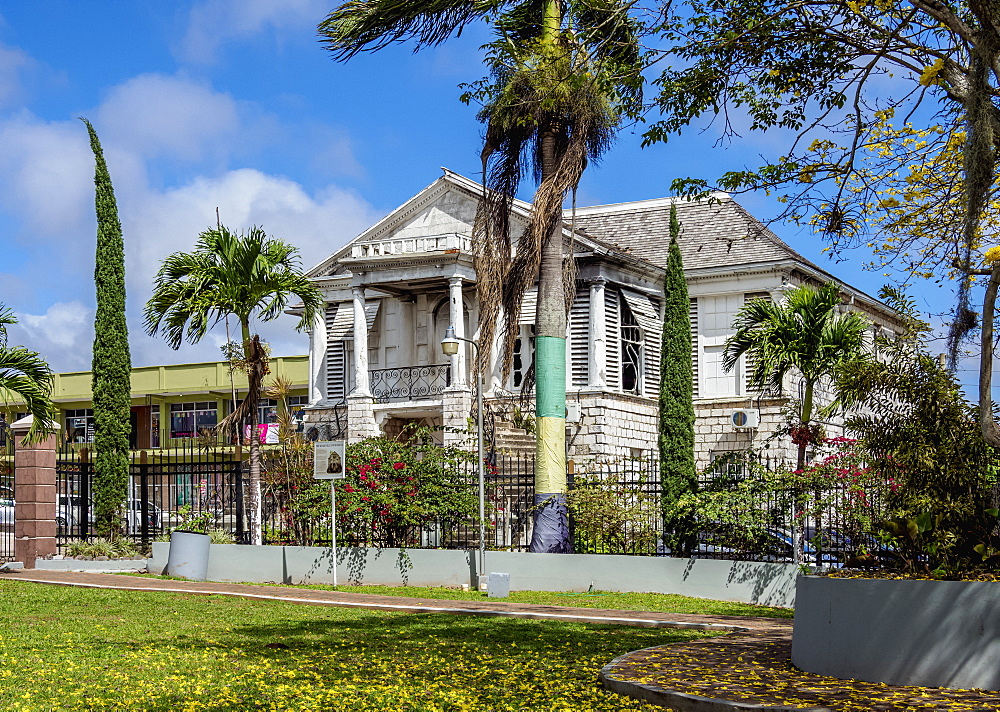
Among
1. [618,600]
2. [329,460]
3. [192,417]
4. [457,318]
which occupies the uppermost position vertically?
[457,318]

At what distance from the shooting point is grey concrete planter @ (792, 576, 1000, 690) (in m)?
7.99

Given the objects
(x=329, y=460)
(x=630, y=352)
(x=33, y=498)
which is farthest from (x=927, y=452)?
(x=630, y=352)

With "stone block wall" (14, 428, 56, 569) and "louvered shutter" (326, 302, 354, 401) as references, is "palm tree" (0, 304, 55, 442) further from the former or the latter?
"louvered shutter" (326, 302, 354, 401)

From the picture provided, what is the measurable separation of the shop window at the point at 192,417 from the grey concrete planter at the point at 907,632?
49.8 m

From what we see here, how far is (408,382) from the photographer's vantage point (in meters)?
34.1

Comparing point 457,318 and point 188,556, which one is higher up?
point 457,318

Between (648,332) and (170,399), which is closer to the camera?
(648,332)

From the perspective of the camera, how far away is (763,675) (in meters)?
8.99

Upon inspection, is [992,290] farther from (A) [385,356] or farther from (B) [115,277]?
(A) [385,356]

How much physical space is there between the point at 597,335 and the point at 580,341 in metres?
0.73

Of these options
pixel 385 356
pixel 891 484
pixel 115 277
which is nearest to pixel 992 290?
pixel 891 484

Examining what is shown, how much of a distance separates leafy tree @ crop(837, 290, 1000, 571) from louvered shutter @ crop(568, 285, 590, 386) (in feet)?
68.9

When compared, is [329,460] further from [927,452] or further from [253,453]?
[927,452]

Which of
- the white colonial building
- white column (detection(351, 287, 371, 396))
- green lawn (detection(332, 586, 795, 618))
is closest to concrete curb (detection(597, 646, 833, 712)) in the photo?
green lawn (detection(332, 586, 795, 618))
